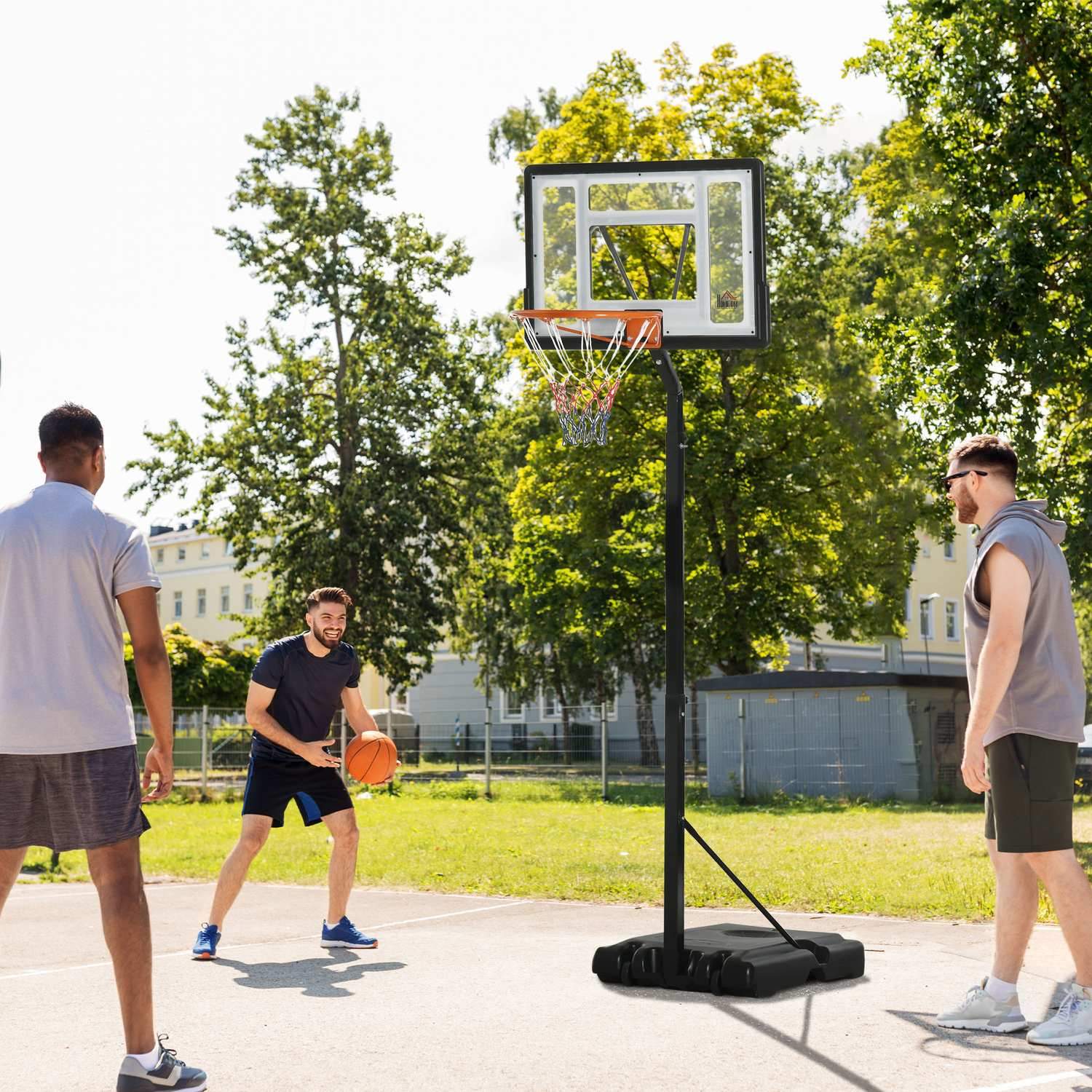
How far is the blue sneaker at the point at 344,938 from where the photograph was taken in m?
8.98

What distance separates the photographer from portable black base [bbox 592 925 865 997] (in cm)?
706

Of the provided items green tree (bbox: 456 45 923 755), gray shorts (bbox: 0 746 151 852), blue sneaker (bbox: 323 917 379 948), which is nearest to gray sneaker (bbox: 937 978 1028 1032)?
gray shorts (bbox: 0 746 151 852)

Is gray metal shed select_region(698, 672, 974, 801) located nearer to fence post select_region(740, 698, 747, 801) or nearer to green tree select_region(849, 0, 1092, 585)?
fence post select_region(740, 698, 747, 801)

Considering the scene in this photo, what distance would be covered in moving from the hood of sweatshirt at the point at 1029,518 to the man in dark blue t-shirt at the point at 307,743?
4227 millimetres

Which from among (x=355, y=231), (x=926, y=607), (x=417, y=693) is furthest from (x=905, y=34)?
(x=926, y=607)

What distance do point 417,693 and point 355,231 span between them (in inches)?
1049

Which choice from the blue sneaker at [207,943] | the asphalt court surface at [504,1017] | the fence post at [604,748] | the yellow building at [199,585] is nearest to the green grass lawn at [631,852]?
the fence post at [604,748]

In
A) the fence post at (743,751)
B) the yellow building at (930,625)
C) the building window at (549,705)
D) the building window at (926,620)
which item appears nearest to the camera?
the fence post at (743,751)

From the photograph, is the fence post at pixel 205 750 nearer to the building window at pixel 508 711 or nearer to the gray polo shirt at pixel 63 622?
the gray polo shirt at pixel 63 622

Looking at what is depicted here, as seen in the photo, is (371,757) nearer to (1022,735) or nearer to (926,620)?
(1022,735)

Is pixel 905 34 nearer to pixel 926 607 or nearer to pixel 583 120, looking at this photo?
pixel 583 120

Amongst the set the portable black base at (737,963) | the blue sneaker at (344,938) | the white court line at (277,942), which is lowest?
the white court line at (277,942)

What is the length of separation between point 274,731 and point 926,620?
6196 cm

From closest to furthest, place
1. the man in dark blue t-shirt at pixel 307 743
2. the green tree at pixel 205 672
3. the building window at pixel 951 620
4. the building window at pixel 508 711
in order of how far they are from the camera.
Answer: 1. the man in dark blue t-shirt at pixel 307 743
2. the green tree at pixel 205 672
3. the building window at pixel 508 711
4. the building window at pixel 951 620
